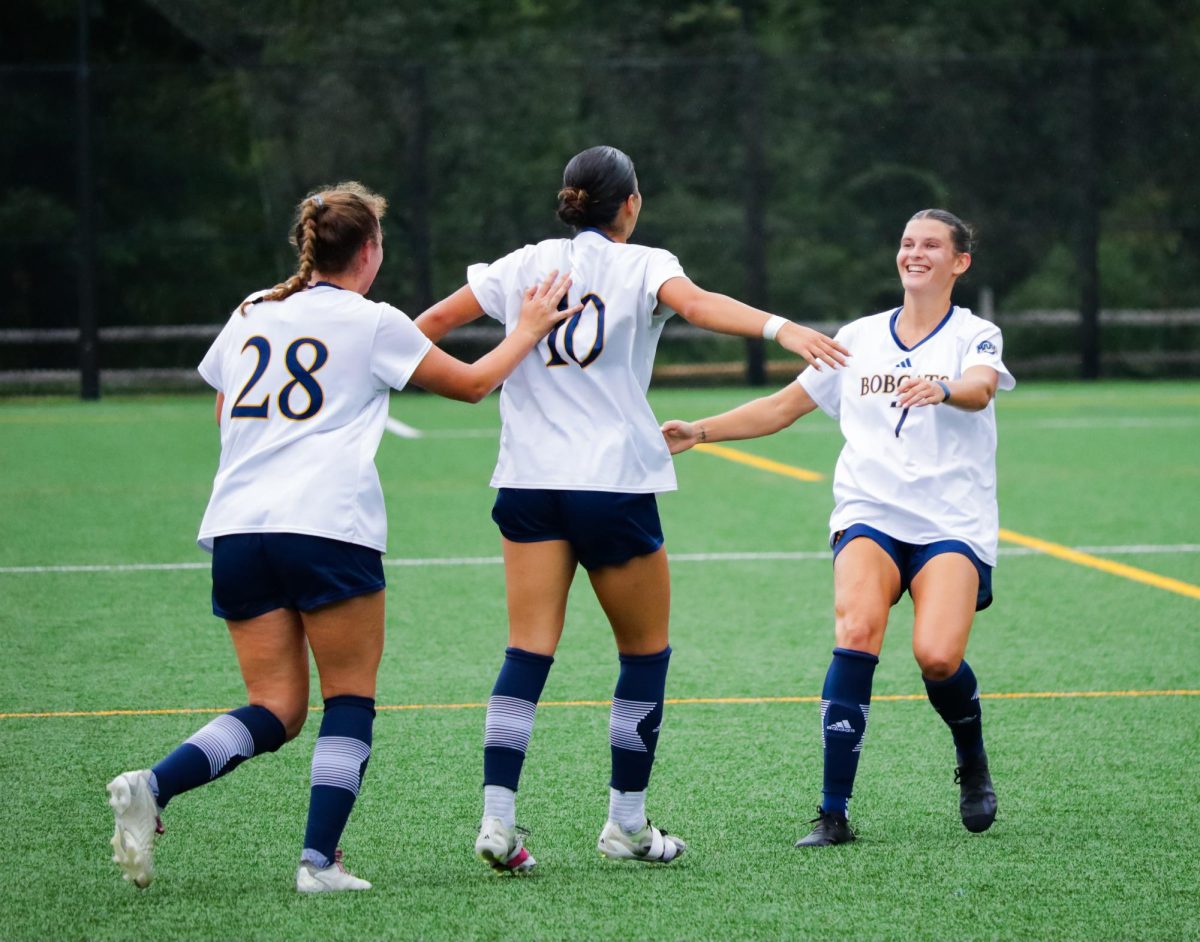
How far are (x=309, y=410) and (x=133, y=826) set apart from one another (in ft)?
3.19

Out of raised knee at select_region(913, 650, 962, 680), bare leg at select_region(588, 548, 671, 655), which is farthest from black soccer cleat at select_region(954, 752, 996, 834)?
bare leg at select_region(588, 548, 671, 655)

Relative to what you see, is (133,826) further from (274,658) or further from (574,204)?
(574,204)

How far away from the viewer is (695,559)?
30.3 ft

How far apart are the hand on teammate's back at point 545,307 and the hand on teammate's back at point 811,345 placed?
49 centimetres

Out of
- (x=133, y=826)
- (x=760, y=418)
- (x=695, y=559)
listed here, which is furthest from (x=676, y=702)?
(x=695, y=559)

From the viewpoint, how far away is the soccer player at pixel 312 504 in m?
3.79

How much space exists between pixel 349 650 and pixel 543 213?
17.5m

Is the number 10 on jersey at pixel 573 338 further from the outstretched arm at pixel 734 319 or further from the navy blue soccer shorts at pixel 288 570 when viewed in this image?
the navy blue soccer shorts at pixel 288 570

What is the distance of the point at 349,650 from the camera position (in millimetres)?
3908

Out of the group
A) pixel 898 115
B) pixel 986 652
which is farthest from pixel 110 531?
pixel 898 115

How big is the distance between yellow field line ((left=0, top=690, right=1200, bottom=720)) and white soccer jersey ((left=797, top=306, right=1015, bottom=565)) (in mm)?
1468

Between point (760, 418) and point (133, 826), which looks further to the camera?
point (760, 418)

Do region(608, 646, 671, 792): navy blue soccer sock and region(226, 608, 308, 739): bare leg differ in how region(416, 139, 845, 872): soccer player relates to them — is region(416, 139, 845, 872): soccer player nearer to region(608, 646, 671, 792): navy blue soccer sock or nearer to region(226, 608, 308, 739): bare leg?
region(608, 646, 671, 792): navy blue soccer sock

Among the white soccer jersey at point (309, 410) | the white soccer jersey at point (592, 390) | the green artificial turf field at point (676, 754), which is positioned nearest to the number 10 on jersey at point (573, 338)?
the white soccer jersey at point (592, 390)
